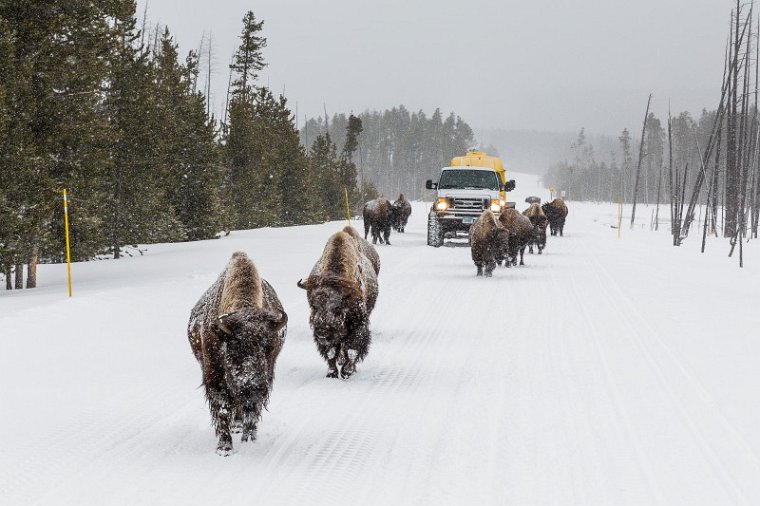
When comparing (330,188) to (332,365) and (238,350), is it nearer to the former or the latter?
(332,365)

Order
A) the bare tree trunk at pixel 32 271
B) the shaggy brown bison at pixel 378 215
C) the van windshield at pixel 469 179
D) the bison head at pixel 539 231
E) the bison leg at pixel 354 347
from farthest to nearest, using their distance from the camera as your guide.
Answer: the van windshield at pixel 469 179 < the shaggy brown bison at pixel 378 215 < the bison head at pixel 539 231 < the bare tree trunk at pixel 32 271 < the bison leg at pixel 354 347

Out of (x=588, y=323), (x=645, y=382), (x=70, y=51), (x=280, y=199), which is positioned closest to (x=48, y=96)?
(x=70, y=51)

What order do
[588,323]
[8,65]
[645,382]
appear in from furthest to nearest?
[8,65]
[588,323]
[645,382]

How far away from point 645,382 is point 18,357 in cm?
705

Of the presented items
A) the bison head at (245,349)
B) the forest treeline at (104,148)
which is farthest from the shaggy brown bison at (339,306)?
the forest treeline at (104,148)

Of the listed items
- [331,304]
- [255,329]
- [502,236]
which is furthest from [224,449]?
[502,236]

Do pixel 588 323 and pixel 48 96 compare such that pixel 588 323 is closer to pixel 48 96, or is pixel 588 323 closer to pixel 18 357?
pixel 18 357

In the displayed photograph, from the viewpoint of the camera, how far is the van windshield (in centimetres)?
2712

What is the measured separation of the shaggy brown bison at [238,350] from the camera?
527cm

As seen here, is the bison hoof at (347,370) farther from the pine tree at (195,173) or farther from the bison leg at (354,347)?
the pine tree at (195,173)

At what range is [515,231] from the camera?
1984 centimetres

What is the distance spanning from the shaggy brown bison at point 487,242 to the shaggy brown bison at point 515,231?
5.65ft

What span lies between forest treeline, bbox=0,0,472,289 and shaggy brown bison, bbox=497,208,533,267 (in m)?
9.99

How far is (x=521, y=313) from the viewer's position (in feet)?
41.5
